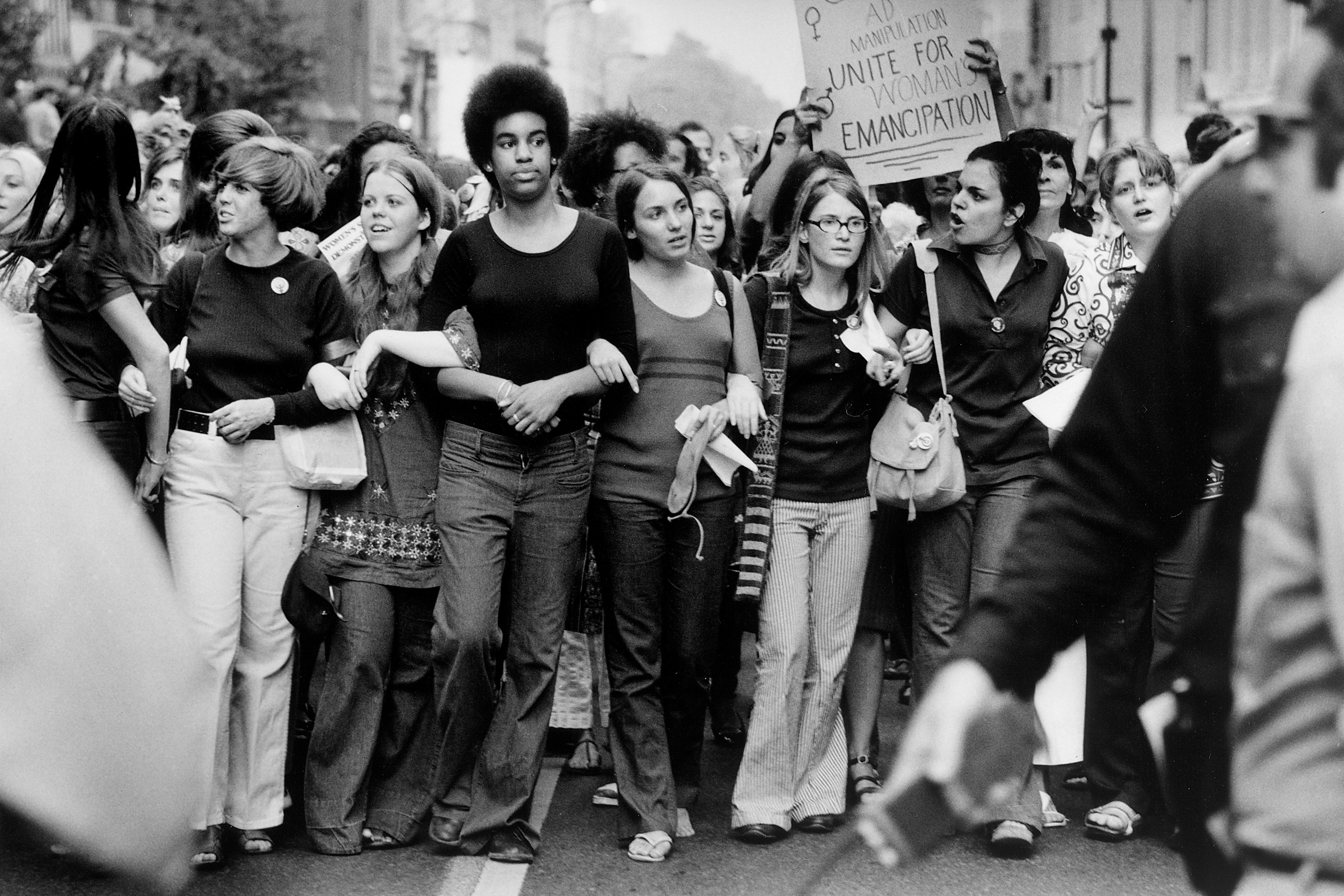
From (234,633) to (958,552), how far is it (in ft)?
7.60

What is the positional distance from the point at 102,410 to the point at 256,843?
1.44 meters

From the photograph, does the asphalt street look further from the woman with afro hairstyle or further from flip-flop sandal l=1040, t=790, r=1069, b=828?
the woman with afro hairstyle

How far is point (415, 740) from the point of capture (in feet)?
17.6

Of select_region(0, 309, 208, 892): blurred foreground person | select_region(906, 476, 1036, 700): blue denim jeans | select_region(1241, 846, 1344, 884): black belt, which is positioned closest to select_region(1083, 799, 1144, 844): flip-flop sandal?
select_region(906, 476, 1036, 700): blue denim jeans

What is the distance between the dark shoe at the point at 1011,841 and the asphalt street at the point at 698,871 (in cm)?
4

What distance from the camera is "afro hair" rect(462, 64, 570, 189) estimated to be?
5.41 meters

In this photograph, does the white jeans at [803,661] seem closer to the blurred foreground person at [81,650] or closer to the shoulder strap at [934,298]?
the shoulder strap at [934,298]

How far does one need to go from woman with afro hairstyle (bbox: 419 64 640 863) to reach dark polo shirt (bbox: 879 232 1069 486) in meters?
1.02

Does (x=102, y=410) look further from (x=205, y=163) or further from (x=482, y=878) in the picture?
(x=482, y=878)

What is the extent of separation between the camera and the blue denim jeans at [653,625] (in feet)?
17.2

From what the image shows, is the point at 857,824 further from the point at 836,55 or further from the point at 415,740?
the point at 836,55

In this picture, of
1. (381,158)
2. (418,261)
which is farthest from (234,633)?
Answer: (381,158)

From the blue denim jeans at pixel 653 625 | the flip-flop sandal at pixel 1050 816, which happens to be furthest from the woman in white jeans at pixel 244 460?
the flip-flop sandal at pixel 1050 816

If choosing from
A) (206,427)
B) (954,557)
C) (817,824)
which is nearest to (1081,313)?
(954,557)
